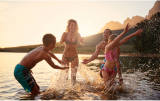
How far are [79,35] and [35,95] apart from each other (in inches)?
115

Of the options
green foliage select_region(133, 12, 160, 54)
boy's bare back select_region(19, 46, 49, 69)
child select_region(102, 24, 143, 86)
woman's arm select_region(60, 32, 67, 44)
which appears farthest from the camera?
green foliage select_region(133, 12, 160, 54)

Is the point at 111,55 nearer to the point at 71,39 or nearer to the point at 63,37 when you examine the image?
the point at 71,39

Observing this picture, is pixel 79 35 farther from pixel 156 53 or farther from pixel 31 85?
pixel 156 53

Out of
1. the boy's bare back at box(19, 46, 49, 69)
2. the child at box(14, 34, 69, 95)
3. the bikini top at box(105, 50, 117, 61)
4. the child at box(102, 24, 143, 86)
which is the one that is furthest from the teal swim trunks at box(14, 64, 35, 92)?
the bikini top at box(105, 50, 117, 61)

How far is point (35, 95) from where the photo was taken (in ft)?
17.7

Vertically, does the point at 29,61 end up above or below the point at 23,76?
above

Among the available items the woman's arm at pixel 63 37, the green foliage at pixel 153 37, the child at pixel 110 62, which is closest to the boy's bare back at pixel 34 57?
the woman's arm at pixel 63 37

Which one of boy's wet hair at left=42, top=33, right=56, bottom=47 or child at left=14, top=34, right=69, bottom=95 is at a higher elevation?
boy's wet hair at left=42, top=33, right=56, bottom=47

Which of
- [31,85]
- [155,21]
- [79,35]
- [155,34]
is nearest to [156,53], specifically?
[155,34]

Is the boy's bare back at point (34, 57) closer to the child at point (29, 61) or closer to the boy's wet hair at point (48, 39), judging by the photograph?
the child at point (29, 61)

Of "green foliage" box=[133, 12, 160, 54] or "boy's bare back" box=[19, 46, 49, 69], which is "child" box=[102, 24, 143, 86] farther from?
"green foliage" box=[133, 12, 160, 54]

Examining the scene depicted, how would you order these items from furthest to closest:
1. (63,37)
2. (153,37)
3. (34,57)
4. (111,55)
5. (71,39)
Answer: (153,37) < (71,39) < (63,37) < (111,55) < (34,57)

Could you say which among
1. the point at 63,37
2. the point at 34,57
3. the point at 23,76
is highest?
the point at 63,37

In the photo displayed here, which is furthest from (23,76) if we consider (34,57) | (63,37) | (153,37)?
(153,37)
